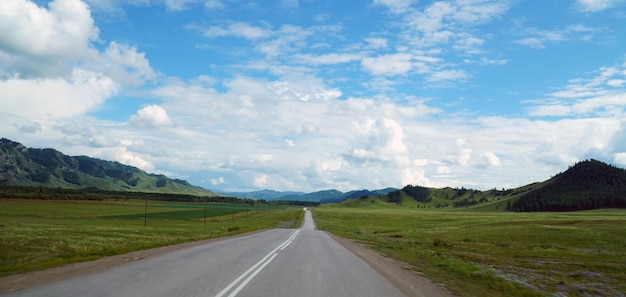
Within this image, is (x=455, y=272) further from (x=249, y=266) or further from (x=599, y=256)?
(x=599, y=256)

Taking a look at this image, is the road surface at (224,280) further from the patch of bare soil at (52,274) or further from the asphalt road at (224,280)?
the patch of bare soil at (52,274)

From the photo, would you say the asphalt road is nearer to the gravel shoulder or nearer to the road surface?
the road surface

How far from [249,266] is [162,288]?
19.2ft

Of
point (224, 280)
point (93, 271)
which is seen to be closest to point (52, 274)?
point (93, 271)

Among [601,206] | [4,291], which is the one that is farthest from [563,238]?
[601,206]

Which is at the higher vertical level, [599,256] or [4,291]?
[4,291]

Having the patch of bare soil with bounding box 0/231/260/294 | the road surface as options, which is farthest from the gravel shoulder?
the road surface

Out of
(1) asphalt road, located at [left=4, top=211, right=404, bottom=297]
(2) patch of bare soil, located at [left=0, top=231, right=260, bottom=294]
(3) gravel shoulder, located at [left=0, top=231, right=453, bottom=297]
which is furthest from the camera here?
(3) gravel shoulder, located at [left=0, top=231, right=453, bottom=297]

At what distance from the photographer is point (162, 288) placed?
11602mm

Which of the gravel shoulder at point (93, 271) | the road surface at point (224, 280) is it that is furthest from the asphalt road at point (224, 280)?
the gravel shoulder at point (93, 271)

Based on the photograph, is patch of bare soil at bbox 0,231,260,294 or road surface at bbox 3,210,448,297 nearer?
road surface at bbox 3,210,448,297

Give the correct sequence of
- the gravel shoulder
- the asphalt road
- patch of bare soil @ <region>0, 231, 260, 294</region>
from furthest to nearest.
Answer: the gravel shoulder, patch of bare soil @ <region>0, 231, 260, 294</region>, the asphalt road

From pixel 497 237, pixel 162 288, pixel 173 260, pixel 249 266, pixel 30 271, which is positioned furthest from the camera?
pixel 497 237

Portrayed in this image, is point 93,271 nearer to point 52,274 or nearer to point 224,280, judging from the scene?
point 52,274
